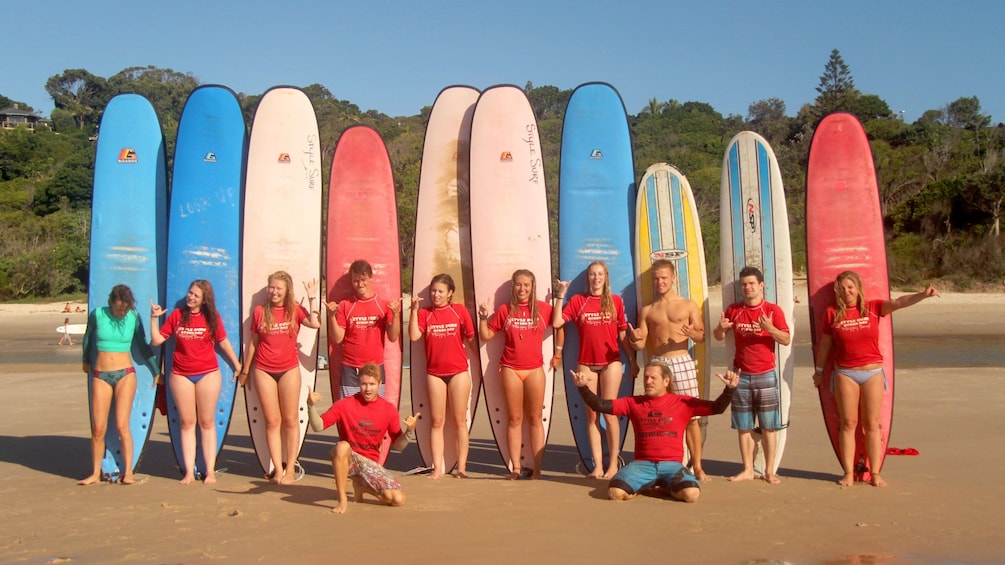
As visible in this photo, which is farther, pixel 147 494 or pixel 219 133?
pixel 219 133

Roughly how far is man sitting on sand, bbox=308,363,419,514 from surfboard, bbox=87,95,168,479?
5.16ft

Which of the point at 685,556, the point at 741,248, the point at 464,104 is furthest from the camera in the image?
the point at 464,104

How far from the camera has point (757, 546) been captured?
430 centimetres

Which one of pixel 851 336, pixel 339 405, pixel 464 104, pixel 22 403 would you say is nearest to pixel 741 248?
A: pixel 851 336

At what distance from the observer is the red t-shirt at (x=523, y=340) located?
18.8ft

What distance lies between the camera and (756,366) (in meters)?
5.45

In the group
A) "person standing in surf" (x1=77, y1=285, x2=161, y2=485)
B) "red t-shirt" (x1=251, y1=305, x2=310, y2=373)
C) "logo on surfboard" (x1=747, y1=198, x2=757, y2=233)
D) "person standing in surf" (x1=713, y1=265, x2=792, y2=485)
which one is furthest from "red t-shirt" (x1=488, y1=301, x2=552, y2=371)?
"person standing in surf" (x1=77, y1=285, x2=161, y2=485)

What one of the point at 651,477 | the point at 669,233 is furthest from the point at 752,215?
the point at 651,477

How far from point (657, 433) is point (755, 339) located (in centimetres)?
86

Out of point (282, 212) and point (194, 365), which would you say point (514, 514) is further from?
point (282, 212)

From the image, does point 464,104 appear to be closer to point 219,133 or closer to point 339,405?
point 219,133

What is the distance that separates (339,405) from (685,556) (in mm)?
2041

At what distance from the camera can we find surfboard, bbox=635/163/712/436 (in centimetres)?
618

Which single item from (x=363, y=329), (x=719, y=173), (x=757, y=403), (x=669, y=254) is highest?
(x=719, y=173)
